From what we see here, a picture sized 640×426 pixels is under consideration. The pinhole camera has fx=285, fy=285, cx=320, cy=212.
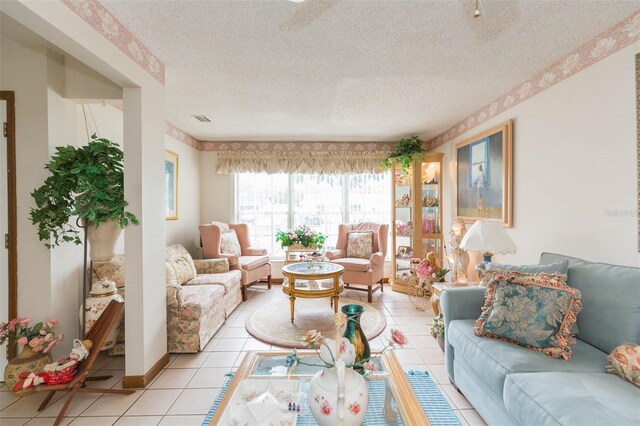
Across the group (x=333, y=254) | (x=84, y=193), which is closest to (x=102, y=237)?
(x=84, y=193)

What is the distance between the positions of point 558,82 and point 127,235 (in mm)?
3690

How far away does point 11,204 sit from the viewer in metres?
2.19

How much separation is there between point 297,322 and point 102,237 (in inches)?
84.2

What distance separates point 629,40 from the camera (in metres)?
1.85

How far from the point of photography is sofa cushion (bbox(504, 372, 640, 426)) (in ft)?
3.79

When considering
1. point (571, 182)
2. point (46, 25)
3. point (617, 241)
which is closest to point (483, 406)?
point (617, 241)

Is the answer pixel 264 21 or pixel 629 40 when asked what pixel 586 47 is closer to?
pixel 629 40

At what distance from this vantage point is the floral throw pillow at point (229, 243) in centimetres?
444

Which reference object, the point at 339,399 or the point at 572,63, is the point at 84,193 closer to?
the point at 339,399

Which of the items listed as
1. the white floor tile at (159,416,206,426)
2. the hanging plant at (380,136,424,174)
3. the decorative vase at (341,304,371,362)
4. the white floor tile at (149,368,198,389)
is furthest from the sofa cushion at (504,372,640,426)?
the hanging plant at (380,136,424,174)

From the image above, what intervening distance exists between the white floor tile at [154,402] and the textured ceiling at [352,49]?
8.55ft

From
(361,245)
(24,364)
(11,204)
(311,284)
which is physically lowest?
(24,364)

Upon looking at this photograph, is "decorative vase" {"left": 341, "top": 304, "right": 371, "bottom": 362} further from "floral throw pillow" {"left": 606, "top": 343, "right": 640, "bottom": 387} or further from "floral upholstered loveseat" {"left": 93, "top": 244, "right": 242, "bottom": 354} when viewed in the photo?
"floral upholstered loveseat" {"left": 93, "top": 244, "right": 242, "bottom": 354}

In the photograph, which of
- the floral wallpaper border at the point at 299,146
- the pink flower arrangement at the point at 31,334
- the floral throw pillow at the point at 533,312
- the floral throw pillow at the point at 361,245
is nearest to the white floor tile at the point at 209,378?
the pink flower arrangement at the point at 31,334
